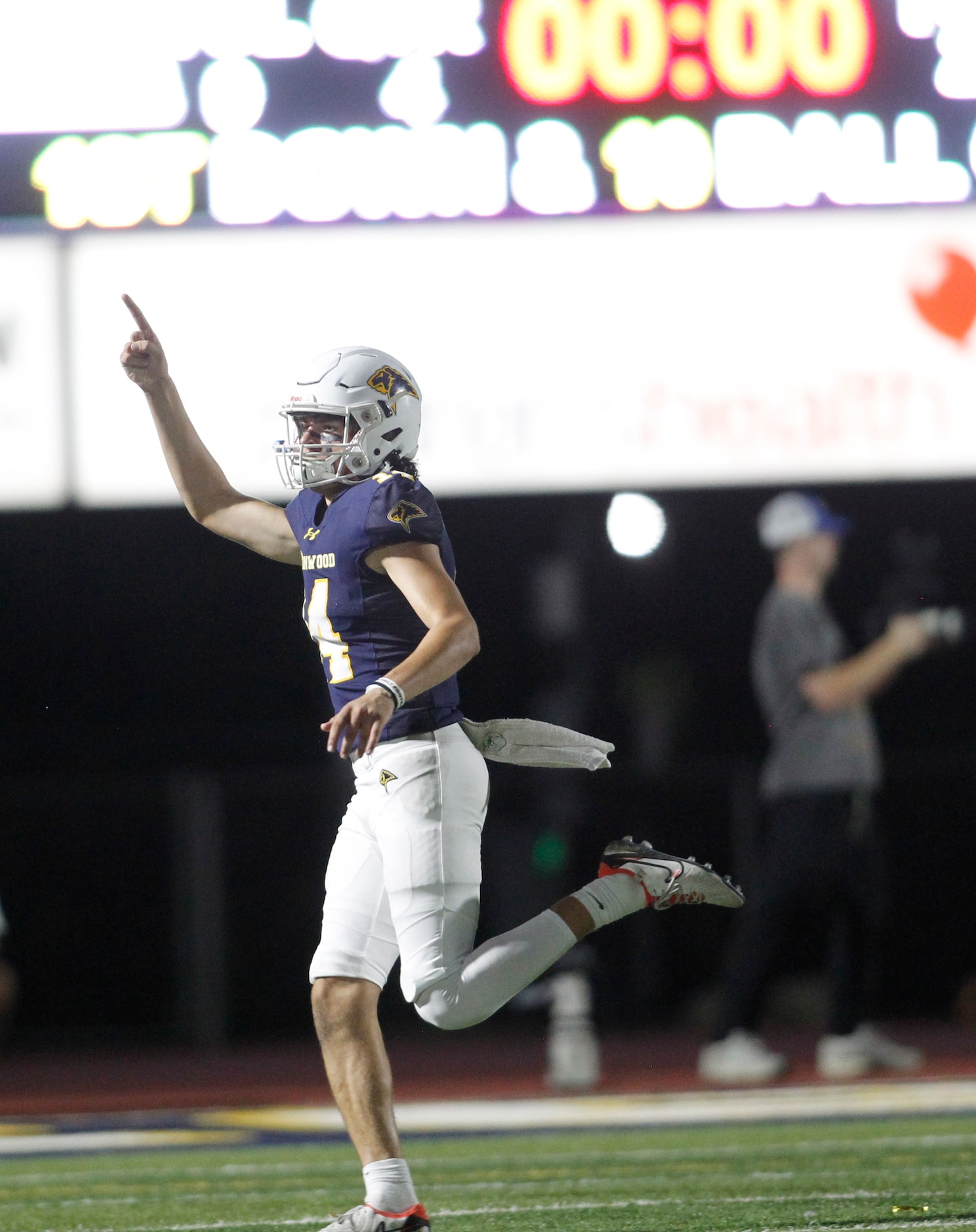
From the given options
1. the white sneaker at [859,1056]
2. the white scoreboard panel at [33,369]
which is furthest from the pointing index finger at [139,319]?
the white scoreboard panel at [33,369]

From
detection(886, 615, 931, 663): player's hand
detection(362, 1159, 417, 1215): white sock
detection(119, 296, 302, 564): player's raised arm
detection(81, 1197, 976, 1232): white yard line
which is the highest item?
detection(119, 296, 302, 564): player's raised arm

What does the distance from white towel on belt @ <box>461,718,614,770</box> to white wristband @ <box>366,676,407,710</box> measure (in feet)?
1.23

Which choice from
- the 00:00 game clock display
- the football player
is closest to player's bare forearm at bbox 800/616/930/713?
the 00:00 game clock display

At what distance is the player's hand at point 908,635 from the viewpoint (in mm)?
6434

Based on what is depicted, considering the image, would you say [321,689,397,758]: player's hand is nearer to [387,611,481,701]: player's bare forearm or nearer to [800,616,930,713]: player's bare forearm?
[387,611,481,701]: player's bare forearm

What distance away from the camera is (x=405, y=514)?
12.4 ft

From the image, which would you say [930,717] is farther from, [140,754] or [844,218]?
[140,754]

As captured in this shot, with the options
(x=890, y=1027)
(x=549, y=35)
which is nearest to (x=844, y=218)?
(x=549, y=35)

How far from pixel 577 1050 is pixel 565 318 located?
2.85m

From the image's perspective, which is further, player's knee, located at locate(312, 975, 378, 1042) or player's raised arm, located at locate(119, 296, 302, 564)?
player's raised arm, located at locate(119, 296, 302, 564)

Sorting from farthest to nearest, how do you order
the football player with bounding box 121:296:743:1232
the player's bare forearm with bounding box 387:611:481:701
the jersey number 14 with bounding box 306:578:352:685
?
the jersey number 14 with bounding box 306:578:352:685 → the football player with bounding box 121:296:743:1232 → the player's bare forearm with bounding box 387:611:481:701

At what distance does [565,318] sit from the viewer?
818 cm

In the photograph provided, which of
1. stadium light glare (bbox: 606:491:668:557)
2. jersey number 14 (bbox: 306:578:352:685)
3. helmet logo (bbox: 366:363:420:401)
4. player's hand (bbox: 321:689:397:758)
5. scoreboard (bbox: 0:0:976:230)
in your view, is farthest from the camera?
stadium light glare (bbox: 606:491:668:557)

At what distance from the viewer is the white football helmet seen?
12.9 ft
